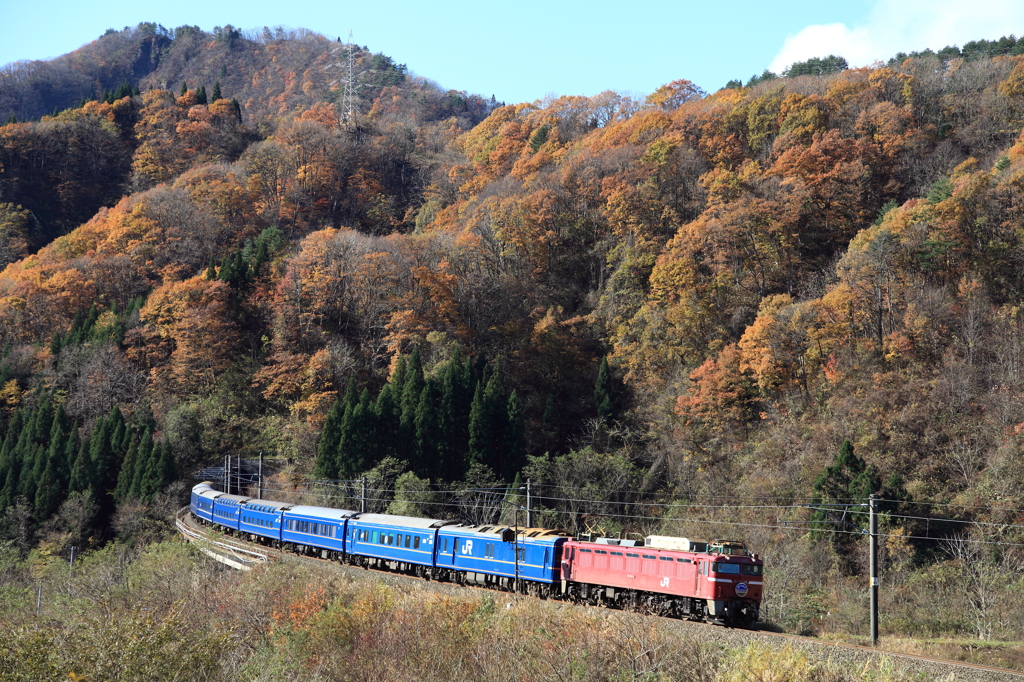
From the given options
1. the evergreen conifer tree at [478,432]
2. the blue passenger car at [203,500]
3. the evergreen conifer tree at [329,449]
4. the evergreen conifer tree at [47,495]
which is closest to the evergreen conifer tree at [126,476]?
the evergreen conifer tree at [47,495]

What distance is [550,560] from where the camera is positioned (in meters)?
29.1

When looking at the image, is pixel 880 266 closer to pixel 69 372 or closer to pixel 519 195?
pixel 519 195

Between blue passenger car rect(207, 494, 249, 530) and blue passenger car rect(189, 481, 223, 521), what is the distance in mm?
721

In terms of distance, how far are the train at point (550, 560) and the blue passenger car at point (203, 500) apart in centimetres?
930

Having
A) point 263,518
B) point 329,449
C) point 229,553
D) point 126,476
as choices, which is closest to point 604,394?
point 329,449

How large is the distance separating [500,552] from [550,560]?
7.40ft

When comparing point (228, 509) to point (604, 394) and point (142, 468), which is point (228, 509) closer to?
point (142, 468)

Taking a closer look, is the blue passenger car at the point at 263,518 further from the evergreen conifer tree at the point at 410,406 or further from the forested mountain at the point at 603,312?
the evergreen conifer tree at the point at 410,406

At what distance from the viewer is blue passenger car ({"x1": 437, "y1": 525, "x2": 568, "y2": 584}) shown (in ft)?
95.8

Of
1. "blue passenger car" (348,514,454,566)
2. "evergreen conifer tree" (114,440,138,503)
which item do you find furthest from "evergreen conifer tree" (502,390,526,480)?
"evergreen conifer tree" (114,440,138,503)

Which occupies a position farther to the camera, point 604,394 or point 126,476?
point 126,476

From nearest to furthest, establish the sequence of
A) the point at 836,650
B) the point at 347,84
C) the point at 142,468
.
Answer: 1. the point at 836,650
2. the point at 142,468
3. the point at 347,84

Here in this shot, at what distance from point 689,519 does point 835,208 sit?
26.2 metres

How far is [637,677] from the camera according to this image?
64.5ft
